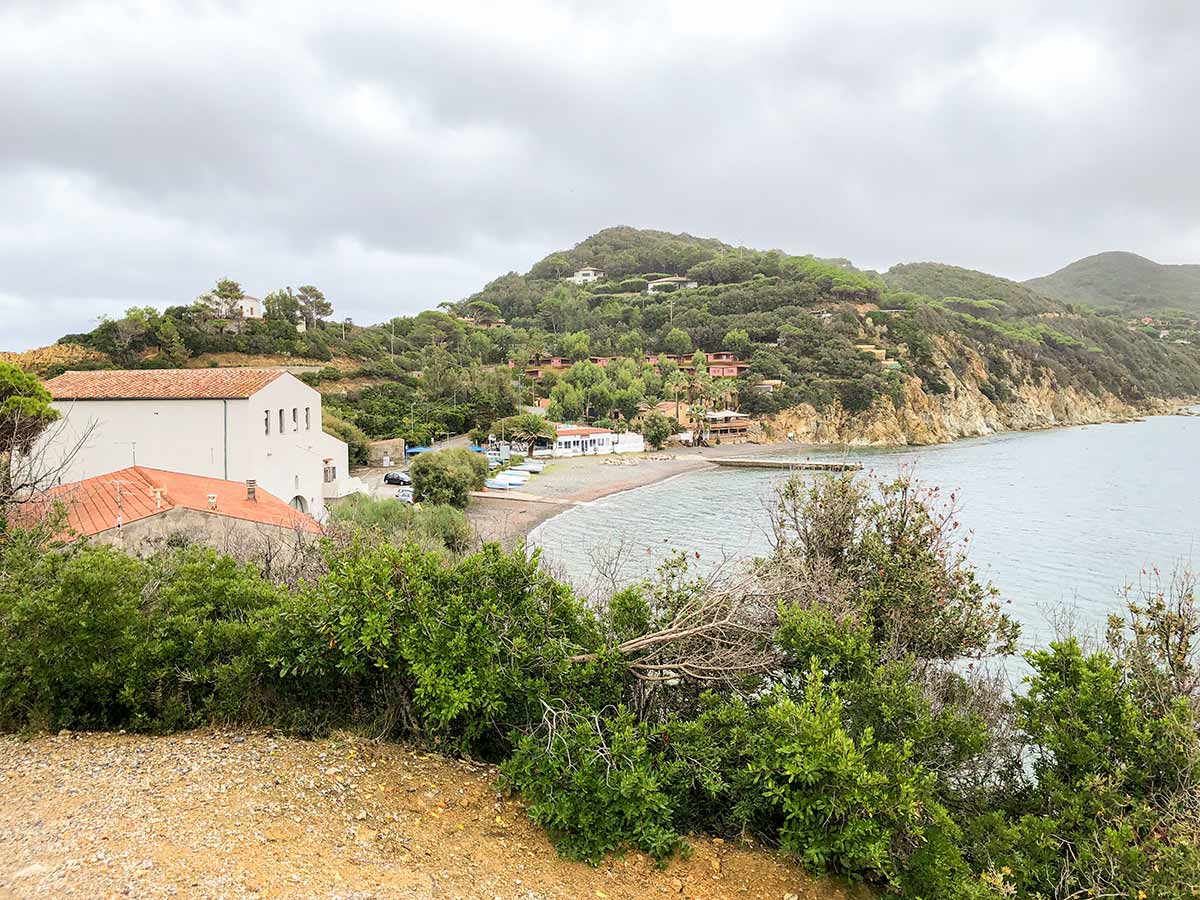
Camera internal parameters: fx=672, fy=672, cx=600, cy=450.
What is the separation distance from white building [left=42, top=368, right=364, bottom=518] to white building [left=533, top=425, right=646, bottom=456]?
37.0m

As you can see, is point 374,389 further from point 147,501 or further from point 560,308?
point 560,308

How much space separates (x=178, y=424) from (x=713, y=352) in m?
82.5

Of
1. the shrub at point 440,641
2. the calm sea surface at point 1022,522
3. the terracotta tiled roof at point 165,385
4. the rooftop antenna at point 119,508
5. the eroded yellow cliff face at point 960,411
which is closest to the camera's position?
the shrub at point 440,641

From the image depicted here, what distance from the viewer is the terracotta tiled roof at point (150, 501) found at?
41.5 ft

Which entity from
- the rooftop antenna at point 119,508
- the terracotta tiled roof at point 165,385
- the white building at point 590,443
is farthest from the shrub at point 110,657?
→ the white building at point 590,443

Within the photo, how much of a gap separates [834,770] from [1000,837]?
142 centimetres

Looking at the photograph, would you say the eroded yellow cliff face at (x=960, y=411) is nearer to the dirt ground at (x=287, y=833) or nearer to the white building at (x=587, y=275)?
the dirt ground at (x=287, y=833)

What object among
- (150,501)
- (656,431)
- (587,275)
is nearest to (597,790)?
(150,501)

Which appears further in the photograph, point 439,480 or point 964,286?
point 964,286

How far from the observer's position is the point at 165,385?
61.6 ft

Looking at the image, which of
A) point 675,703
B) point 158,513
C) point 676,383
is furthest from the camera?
point 676,383

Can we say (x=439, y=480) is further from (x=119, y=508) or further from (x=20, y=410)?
(x=119, y=508)

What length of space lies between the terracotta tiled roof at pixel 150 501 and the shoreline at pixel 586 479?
4.86 metres

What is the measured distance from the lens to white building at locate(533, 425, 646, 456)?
187 feet
